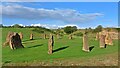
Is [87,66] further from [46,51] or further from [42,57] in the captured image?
[46,51]

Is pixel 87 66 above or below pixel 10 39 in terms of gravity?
below

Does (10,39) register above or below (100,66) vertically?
above

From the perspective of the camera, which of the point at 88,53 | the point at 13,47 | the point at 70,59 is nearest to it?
the point at 70,59

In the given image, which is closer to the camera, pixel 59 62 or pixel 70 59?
pixel 59 62

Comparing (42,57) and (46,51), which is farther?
(46,51)

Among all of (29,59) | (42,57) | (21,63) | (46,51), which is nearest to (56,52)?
(46,51)

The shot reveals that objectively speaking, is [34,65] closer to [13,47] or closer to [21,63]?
[21,63]

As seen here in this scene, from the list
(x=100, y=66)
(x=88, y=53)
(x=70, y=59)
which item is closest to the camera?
(x=100, y=66)

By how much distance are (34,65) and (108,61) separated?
672 cm

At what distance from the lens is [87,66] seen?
2142cm

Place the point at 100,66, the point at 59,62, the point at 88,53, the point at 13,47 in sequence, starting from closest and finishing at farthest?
the point at 100,66, the point at 59,62, the point at 88,53, the point at 13,47

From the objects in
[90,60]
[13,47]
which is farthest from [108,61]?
[13,47]

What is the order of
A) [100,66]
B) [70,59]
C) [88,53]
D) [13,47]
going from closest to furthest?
1. [100,66]
2. [70,59]
3. [88,53]
4. [13,47]

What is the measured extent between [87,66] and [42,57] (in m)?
5.96
